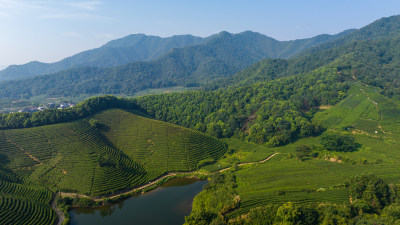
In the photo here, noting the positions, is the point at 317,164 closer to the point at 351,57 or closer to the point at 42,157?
the point at 42,157

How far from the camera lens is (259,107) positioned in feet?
264

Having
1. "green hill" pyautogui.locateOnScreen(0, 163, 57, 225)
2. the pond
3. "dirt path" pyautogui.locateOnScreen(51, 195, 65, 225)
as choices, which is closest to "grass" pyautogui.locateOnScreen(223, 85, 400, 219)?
the pond

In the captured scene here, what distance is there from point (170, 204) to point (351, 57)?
371 ft

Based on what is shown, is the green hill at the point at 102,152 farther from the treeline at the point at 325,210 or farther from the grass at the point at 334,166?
the treeline at the point at 325,210

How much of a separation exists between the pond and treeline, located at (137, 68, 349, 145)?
3186 centimetres

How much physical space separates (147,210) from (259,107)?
179 ft

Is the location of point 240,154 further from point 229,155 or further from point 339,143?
point 339,143

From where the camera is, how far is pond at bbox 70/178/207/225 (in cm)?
3719

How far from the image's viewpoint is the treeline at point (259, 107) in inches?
2655

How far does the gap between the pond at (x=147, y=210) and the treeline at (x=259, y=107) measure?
31860 millimetres

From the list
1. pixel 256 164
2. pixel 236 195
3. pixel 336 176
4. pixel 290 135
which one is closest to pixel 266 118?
pixel 290 135

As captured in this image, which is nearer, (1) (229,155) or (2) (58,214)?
(2) (58,214)

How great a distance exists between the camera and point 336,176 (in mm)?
43281

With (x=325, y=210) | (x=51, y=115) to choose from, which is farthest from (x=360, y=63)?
(x=51, y=115)
